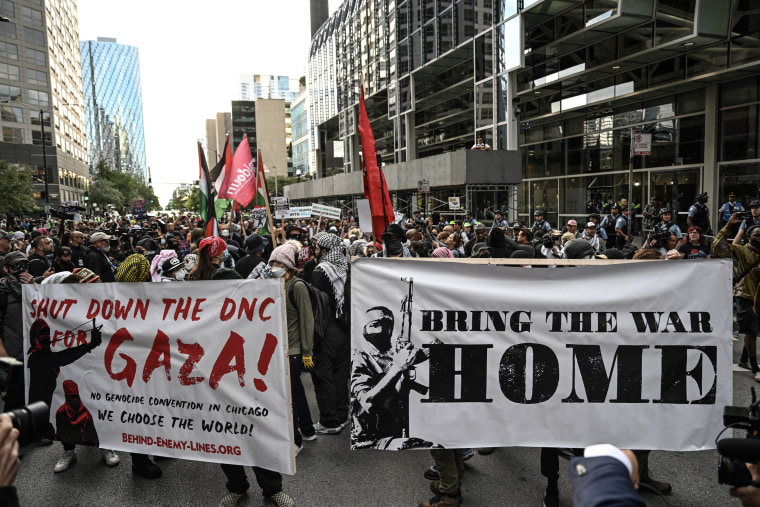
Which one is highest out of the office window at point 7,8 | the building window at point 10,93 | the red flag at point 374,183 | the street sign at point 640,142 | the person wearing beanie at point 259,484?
the office window at point 7,8

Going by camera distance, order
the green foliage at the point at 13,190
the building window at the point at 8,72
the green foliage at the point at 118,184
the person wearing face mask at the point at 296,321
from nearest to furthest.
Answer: the person wearing face mask at the point at 296,321
the green foliage at the point at 13,190
the building window at the point at 8,72
the green foliage at the point at 118,184

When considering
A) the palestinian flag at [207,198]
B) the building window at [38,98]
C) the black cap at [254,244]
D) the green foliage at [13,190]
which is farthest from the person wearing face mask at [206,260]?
the building window at [38,98]

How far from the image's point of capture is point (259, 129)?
138625mm

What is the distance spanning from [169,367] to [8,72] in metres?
86.5

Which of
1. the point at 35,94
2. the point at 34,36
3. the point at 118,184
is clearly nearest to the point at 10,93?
the point at 35,94

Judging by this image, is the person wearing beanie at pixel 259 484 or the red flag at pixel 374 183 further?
the red flag at pixel 374 183

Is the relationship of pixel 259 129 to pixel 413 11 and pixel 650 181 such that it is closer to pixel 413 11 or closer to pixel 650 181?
pixel 413 11

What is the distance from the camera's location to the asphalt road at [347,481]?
12.0 feet

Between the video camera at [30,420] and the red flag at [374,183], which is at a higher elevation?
the red flag at [374,183]

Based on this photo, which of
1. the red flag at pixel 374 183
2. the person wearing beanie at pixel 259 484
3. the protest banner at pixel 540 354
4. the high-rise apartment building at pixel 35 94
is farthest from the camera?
the high-rise apartment building at pixel 35 94

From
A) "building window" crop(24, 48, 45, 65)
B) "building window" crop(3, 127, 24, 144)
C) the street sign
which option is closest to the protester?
the street sign

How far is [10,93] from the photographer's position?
70.0 m

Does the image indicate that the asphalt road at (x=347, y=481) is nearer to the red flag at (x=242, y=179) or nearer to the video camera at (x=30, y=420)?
the video camera at (x=30, y=420)

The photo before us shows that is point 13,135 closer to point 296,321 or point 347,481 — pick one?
point 296,321
